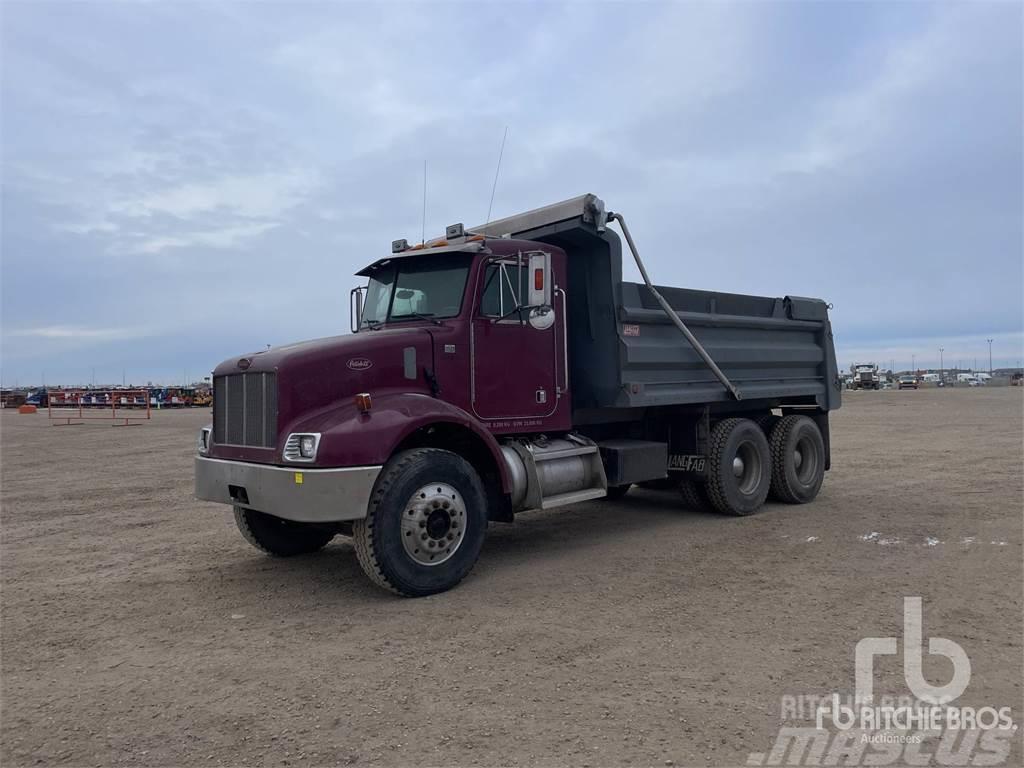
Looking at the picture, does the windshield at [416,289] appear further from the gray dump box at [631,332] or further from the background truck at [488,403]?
the gray dump box at [631,332]

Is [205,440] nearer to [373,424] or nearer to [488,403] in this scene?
[373,424]

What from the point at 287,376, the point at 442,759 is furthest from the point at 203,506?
the point at 442,759

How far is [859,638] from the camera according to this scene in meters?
4.47

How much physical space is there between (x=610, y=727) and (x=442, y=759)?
0.77 m

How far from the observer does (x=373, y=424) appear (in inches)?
211

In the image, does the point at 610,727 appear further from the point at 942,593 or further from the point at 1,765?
the point at 942,593

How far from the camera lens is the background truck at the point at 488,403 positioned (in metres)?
5.40

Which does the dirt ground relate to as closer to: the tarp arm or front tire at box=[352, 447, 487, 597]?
front tire at box=[352, 447, 487, 597]

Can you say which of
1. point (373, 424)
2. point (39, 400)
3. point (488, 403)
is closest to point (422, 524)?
point (373, 424)

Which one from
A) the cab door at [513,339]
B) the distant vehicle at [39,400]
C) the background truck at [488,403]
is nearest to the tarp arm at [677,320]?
the background truck at [488,403]

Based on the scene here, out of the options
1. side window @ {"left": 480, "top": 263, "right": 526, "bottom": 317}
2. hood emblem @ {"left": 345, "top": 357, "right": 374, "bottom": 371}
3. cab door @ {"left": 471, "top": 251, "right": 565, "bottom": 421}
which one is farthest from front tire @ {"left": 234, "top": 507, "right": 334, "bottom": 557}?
side window @ {"left": 480, "top": 263, "right": 526, "bottom": 317}

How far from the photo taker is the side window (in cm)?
655

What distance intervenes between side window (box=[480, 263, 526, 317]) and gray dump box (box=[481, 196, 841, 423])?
98cm

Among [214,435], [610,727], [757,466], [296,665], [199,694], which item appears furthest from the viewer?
[757,466]
